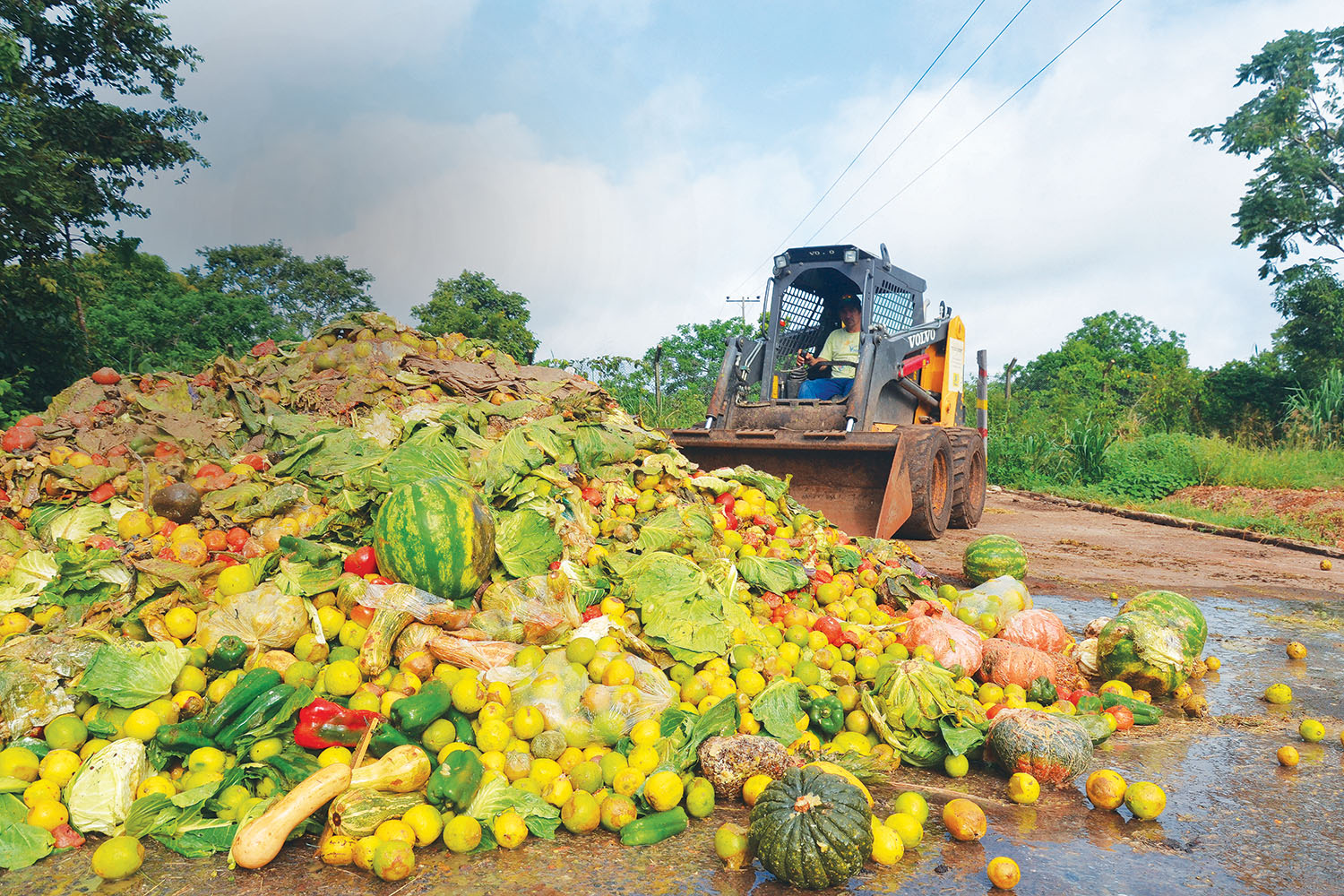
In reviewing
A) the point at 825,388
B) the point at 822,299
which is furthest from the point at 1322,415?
the point at 825,388

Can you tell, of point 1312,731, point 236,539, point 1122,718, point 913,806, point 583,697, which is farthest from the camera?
point 236,539

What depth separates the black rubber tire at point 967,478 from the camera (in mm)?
10109

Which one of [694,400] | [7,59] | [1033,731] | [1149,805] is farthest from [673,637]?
[694,400]

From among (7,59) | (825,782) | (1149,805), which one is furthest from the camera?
(7,59)

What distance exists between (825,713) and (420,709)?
191 centimetres

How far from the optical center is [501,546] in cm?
440

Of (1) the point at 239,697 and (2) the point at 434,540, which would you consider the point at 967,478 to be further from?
(1) the point at 239,697

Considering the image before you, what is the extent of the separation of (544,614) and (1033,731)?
7.88ft

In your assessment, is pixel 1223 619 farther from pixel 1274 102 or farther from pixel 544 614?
pixel 1274 102

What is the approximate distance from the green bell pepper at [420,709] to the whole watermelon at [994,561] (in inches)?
208

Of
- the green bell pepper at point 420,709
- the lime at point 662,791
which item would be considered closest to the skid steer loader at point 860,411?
the lime at point 662,791

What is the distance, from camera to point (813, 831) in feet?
8.46

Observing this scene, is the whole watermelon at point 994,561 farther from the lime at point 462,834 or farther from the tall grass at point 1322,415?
the tall grass at point 1322,415

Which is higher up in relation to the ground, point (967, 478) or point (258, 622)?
point (967, 478)
